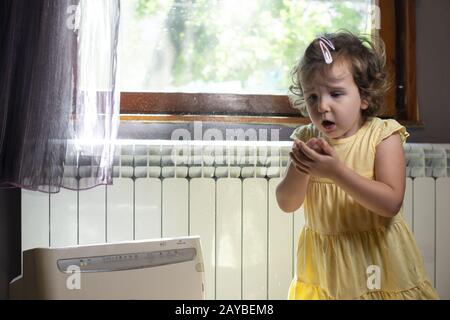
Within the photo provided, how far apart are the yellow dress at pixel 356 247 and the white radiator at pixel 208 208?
354 millimetres

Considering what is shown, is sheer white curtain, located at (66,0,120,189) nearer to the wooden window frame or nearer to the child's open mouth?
the wooden window frame

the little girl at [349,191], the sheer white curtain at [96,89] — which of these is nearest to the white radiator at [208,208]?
the sheer white curtain at [96,89]

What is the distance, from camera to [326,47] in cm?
113

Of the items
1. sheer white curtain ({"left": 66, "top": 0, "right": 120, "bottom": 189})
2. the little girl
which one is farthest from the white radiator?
the little girl

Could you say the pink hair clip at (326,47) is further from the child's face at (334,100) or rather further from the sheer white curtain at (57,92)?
the sheer white curtain at (57,92)

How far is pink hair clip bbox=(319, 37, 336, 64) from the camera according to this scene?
3.63 feet

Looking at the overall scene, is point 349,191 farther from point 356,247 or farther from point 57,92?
point 57,92

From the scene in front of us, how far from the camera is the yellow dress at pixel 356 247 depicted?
1.10m

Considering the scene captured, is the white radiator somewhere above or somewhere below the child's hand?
below

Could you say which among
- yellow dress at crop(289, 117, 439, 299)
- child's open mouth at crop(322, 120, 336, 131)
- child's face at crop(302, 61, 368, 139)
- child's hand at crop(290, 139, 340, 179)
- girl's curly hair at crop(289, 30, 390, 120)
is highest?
girl's curly hair at crop(289, 30, 390, 120)

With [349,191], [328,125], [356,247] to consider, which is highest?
[328,125]

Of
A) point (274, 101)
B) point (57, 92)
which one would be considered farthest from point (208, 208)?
point (57, 92)

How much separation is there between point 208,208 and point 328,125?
50cm

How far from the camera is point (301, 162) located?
108cm
